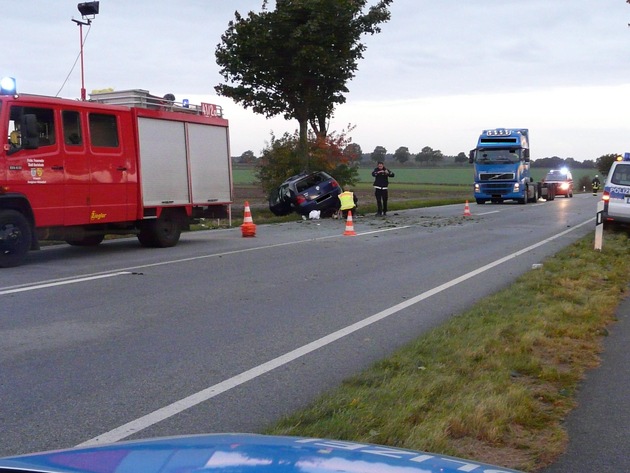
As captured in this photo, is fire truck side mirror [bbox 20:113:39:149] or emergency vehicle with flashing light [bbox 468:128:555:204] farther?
emergency vehicle with flashing light [bbox 468:128:555:204]

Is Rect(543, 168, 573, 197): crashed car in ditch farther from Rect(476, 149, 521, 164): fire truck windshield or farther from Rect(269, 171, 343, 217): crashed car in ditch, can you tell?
Rect(269, 171, 343, 217): crashed car in ditch

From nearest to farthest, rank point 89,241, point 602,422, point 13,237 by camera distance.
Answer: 1. point 602,422
2. point 13,237
3. point 89,241

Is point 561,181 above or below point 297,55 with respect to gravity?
below

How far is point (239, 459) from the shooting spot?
7.36 feet

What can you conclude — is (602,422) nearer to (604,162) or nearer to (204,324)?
(204,324)

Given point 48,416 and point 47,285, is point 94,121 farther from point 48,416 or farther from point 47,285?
point 48,416

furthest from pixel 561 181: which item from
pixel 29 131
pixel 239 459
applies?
pixel 239 459

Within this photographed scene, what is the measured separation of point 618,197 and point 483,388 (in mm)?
14404

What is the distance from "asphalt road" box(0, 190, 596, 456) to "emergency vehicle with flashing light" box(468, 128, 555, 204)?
21518mm

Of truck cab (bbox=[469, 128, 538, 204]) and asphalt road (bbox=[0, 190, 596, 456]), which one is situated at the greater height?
truck cab (bbox=[469, 128, 538, 204])

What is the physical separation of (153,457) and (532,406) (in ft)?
12.5

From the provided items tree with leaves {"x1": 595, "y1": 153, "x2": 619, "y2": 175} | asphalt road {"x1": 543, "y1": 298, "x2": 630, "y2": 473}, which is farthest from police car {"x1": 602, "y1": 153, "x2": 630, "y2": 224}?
tree with leaves {"x1": 595, "y1": 153, "x2": 619, "y2": 175}

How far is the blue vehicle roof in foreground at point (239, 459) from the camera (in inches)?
85.6

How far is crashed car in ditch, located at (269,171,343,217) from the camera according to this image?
26766mm
